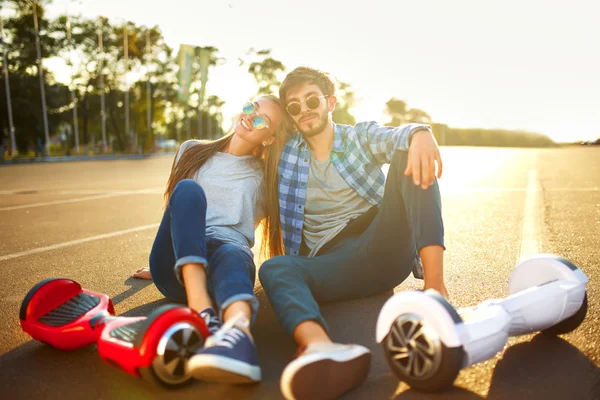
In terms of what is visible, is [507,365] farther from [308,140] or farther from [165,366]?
[308,140]

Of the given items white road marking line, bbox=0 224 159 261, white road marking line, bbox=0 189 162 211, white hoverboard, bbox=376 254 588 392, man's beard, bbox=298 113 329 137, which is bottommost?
white road marking line, bbox=0 189 162 211

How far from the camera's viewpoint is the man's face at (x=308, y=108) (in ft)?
11.0

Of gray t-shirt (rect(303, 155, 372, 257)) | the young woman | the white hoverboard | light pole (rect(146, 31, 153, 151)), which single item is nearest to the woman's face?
the young woman

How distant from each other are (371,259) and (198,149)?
136 cm

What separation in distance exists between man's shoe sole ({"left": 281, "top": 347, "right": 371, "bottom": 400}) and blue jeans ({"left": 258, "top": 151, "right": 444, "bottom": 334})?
287 mm

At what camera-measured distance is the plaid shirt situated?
3.36 m

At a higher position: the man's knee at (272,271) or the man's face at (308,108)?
the man's face at (308,108)

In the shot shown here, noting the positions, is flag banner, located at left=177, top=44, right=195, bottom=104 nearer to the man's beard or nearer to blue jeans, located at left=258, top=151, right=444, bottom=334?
the man's beard

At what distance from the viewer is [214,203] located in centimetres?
348

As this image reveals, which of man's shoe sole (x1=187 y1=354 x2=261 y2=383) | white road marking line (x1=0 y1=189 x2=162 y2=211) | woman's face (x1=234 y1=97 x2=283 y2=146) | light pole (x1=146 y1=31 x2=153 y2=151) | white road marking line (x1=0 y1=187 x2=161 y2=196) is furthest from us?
light pole (x1=146 y1=31 x2=153 y2=151)

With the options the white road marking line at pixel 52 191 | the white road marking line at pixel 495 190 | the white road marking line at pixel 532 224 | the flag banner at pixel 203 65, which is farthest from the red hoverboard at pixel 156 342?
the flag banner at pixel 203 65

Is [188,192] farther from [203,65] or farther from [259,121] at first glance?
[203,65]

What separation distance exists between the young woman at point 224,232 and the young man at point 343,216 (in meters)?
0.14

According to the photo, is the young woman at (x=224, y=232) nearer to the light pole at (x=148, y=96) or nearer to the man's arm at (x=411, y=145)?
the man's arm at (x=411, y=145)
